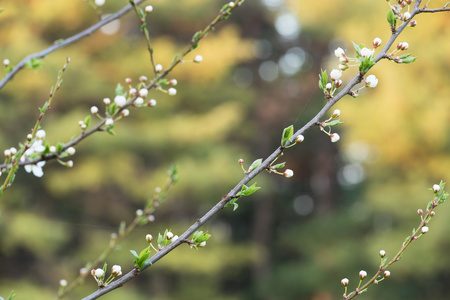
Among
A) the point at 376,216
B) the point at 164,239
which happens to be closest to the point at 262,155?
the point at 376,216

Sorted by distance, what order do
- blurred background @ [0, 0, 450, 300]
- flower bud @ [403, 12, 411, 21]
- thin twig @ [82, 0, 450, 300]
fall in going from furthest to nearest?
blurred background @ [0, 0, 450, 300]
flower bud @ [403, 12, 411, 21]
thin twig @ [82, 0, 450, 300]

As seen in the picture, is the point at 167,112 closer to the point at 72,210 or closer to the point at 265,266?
the point at 72,210

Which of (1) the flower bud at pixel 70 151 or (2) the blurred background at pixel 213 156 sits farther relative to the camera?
(2) the blurred background at pixel 213 156

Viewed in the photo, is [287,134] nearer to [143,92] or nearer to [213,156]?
[143,92]

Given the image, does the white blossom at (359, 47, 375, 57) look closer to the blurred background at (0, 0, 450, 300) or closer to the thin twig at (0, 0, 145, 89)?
the thin twig at (0, 0, 145, 89)

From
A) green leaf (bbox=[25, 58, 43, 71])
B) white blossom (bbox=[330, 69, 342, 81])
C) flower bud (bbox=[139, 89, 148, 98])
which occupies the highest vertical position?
green leaf (bbox=[25, 58, 43, 71])

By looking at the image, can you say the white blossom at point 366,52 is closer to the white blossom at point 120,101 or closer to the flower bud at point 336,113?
the flower bud at point 336,113

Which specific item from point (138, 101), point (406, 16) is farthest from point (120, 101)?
point (406, 16)

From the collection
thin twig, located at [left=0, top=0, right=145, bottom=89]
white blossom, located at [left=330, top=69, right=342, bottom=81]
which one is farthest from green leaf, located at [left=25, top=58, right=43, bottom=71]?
white blossom, located at [left=330, top=69, right=342, bottom=81]

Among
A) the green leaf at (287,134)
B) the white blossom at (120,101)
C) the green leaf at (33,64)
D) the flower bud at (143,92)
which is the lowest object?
the green leaf at (287,134)

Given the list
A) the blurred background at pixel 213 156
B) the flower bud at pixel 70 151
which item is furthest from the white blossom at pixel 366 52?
the blurred background at pixel 213 156
